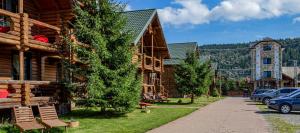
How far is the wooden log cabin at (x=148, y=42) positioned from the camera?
33375 millimetres

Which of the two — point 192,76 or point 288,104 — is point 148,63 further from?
point 288,104

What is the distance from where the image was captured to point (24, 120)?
13.6 meters

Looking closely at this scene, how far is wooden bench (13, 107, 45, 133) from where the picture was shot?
1251cm

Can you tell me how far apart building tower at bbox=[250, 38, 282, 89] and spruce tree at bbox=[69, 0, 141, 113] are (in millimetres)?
64764

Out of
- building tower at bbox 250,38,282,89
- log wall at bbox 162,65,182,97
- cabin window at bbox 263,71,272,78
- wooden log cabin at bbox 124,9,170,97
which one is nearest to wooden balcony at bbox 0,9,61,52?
wooden log cabin at bbox 124,9,170,97

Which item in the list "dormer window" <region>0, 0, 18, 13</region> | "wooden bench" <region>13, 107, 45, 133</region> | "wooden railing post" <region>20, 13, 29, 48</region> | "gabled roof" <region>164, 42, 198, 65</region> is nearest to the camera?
"wooden bench" <region>13, 107, 45, 133</region>

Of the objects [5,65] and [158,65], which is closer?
[5,65]

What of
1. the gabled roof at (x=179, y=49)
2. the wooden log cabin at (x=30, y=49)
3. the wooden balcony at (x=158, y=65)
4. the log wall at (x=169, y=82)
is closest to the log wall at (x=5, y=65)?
the wooden log cabin at (x=30, y=49)

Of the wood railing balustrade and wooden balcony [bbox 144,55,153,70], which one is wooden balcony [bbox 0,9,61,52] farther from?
wooden balcony [bbox 144,55,153,70]

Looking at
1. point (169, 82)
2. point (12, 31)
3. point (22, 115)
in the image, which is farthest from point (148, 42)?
point (22, 115)

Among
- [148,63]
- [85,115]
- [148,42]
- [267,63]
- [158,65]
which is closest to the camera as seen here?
[85,115]

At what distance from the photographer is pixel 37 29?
21328 millimetres

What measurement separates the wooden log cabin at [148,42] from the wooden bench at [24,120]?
16.7 m

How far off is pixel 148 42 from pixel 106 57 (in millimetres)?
20819
